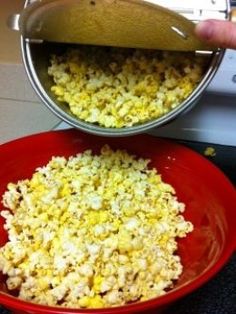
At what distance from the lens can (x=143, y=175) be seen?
32.6 inches

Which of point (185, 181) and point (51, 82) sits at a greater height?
point (51, 82)

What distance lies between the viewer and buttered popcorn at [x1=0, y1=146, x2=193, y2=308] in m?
0.65

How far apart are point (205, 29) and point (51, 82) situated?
0.96ft

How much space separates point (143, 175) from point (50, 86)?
214mm

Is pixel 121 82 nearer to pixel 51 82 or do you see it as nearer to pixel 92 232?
pixel 51 82

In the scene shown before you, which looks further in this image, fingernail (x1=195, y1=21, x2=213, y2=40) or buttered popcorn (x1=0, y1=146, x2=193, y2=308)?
buttered popcorn (x1=0, y1=146, x2=193, y2=308)

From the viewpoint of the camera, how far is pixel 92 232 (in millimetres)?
726

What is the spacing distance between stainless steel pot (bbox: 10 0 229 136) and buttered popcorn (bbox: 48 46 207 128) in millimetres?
11

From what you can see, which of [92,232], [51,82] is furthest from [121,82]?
[92,232]

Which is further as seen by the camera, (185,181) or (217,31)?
(185,181)

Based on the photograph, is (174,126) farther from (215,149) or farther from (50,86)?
(50,86)

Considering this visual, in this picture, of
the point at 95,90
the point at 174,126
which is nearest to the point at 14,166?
the point at 95,90

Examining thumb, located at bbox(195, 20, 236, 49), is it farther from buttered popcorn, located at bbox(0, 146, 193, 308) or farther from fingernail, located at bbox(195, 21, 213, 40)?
buttered popcorn, located at bbox(0, 146, 193, 308)

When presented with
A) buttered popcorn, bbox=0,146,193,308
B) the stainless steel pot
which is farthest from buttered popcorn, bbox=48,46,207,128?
buttered popcorn, bbox=0,146,193,308
